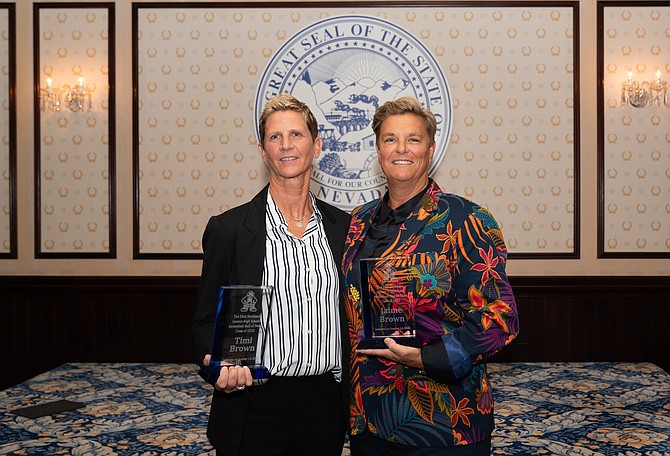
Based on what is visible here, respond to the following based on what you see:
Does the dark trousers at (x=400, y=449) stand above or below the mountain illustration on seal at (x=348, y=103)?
below

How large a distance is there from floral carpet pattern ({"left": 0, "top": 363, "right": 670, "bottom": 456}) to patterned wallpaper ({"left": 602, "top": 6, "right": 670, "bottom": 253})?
1.02m

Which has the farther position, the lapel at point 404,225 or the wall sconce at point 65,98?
the wall sconce at point 65,98

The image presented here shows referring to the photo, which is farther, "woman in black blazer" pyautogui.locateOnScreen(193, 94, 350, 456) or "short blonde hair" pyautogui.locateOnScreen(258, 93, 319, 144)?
"short blonde hair" pyautogui.locateOnScreen(258, 93, 319, 144)

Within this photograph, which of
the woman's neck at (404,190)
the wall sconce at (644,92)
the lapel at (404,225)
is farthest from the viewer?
the wall sconce at (644,92)

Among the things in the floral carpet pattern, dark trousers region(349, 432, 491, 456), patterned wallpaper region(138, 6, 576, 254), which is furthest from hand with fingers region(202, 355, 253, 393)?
patterned wallpaper region(138, 6, 576, 254)

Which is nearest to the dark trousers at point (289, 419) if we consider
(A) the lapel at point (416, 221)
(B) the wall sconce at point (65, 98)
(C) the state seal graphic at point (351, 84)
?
(A) the lapel at point (416, 221)

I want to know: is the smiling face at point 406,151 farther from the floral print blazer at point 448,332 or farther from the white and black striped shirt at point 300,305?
the white and black striped shirt at point 300,305

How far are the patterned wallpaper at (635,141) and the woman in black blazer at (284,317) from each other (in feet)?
12.1

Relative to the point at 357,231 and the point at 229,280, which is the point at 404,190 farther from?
the point at 229,280

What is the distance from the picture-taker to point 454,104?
4941 mm

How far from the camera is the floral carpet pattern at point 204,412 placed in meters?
2.90

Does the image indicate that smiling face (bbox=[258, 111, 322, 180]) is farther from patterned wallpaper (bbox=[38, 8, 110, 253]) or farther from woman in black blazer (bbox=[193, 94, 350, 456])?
patterned wallpaper (bbox=[38, 8, 110, 253])

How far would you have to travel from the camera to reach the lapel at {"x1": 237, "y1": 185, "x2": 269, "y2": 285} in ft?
5.82

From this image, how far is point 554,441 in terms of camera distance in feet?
9.67
